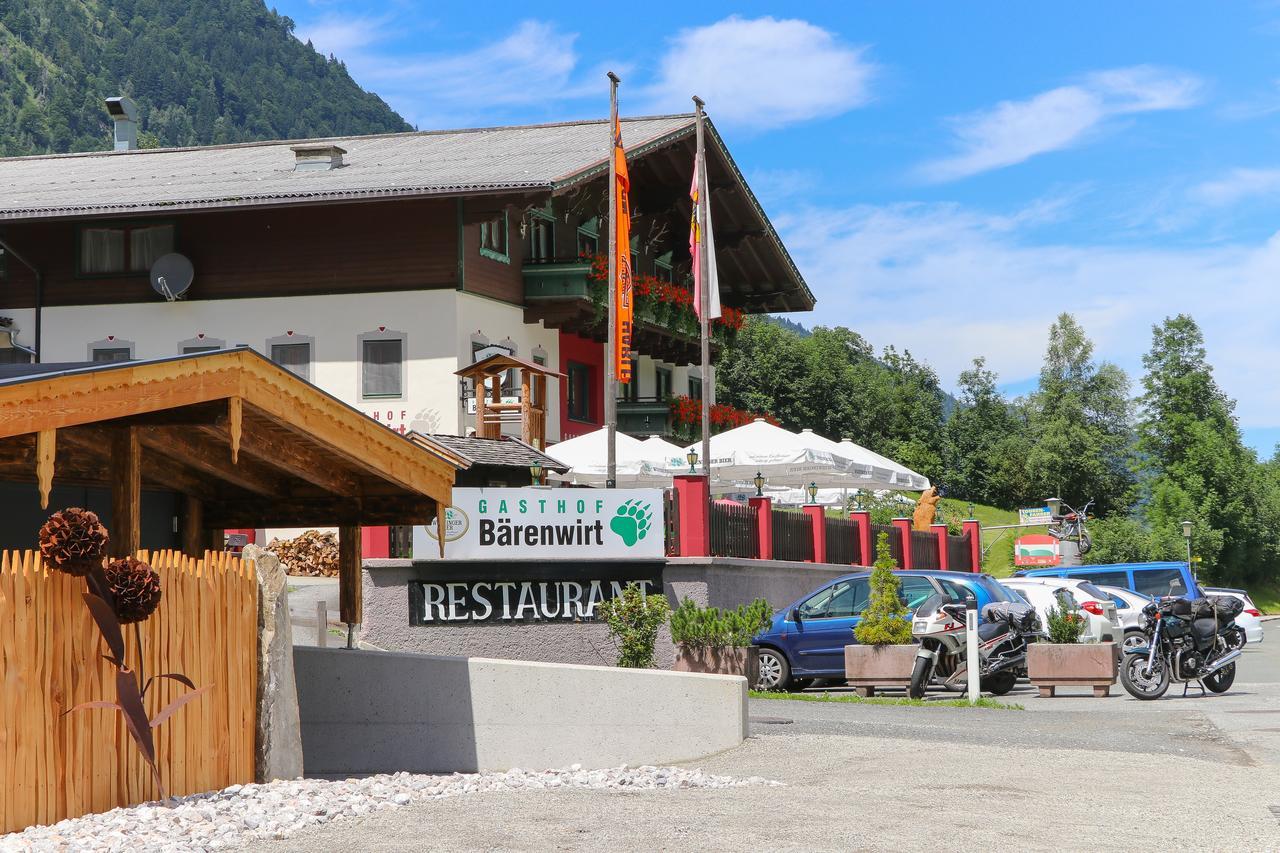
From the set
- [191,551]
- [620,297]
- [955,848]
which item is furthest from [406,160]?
[955,848]

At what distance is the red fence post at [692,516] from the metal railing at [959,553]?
12746 millimetres

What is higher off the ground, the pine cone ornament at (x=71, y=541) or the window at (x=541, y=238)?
the window at (x=541, y=238)

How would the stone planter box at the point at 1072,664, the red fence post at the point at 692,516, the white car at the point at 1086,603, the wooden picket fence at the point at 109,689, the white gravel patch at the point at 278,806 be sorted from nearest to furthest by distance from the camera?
the white gravel patch at the point at 278,806, the wooden picket fence at the point at 109,689, the stone planter box at the point at 1072,664, the red fence post at the point at 692,516, the white car at the point at 1086,603

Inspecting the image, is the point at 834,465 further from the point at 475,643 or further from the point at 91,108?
the point at 91,108

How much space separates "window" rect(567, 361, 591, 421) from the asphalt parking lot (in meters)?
23.2

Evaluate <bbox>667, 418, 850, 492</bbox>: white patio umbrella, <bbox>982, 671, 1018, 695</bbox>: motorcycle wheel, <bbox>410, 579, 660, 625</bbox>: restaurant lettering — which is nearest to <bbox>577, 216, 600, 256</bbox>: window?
<bbox>667, 418, 850, 492</bbox>: white patio umbrella

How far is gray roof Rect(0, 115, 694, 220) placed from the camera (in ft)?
109

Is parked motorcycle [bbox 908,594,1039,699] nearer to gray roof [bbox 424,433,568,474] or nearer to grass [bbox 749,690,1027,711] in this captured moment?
grass [bbox 749,690,1027,711]

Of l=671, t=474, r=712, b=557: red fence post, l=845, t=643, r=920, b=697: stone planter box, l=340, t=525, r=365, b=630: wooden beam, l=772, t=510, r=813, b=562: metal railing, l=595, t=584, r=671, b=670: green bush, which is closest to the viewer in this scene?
l=340, t=525, r=365, b=630: wooden beam

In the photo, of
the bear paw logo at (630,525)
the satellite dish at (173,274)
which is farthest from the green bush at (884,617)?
the satellite dish at (173,274)

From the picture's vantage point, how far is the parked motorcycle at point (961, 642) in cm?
1983

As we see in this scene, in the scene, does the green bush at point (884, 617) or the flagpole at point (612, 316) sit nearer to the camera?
the green bush at point (884, 617)

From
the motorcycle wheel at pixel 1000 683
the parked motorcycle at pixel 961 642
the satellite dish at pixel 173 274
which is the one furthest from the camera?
the satellite dish at pixel 173 274

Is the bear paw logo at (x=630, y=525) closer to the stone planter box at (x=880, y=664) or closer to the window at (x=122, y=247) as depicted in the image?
the stone planter box at (x=880, y=664)
